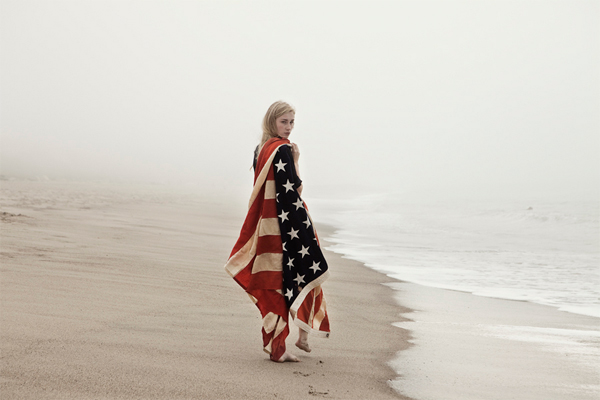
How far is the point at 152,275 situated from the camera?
5652 millimetres

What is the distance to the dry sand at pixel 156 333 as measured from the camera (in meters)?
2.77

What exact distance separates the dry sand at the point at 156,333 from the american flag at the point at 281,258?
12.0 inches

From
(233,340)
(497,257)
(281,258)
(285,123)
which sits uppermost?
(285,123)

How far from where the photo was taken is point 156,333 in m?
3.70

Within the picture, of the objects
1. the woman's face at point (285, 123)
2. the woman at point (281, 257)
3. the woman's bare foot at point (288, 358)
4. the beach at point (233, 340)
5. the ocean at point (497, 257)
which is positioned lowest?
the woman's bare foot at point (288, 358)

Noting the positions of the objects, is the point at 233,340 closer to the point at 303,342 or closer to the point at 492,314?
the point at 303,342

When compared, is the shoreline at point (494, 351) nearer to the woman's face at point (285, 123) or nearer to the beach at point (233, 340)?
the beach at point (233, 340)

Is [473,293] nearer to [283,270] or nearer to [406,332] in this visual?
[406,332]

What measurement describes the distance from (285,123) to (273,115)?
10 cm

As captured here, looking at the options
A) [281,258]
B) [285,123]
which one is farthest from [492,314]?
[285,123]

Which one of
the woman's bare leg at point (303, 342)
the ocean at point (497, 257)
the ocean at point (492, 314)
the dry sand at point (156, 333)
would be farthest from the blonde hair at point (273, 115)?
the ocean at point (497, 257)

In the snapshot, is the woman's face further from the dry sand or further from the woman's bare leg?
the dry sand

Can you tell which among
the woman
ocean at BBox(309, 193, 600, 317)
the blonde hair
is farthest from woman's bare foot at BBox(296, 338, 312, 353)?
ocean at BBox(309, 193, 600, 317)

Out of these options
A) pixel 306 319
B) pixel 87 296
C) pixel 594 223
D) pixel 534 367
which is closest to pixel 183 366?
pixel 306 319
